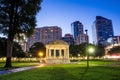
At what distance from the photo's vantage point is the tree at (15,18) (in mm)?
33344

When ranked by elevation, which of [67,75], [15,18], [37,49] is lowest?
[67,75]

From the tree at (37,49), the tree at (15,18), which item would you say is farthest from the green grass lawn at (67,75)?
the tree at (37,49)

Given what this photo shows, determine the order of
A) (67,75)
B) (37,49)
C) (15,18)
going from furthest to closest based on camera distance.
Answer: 1. (37,49)
2. (15,18)
3. (67,75)

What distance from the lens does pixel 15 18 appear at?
34500 millimetres

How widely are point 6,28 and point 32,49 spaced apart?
272 ft

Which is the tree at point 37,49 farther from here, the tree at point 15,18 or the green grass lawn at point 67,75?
the green grass lawn at point 67,75

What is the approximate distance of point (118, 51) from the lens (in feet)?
411

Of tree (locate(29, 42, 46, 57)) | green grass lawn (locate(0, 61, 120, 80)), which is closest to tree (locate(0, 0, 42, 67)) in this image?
green grass lawn (locate(0, 61, 120, 80))

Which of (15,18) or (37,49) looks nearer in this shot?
(15,18)

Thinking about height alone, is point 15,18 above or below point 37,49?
above

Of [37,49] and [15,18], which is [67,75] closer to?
[15,18]

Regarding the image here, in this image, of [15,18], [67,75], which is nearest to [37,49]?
[15,18]

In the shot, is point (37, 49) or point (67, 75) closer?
point (67, 75)

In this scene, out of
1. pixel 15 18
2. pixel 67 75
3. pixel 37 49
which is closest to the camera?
pixel 67 75
